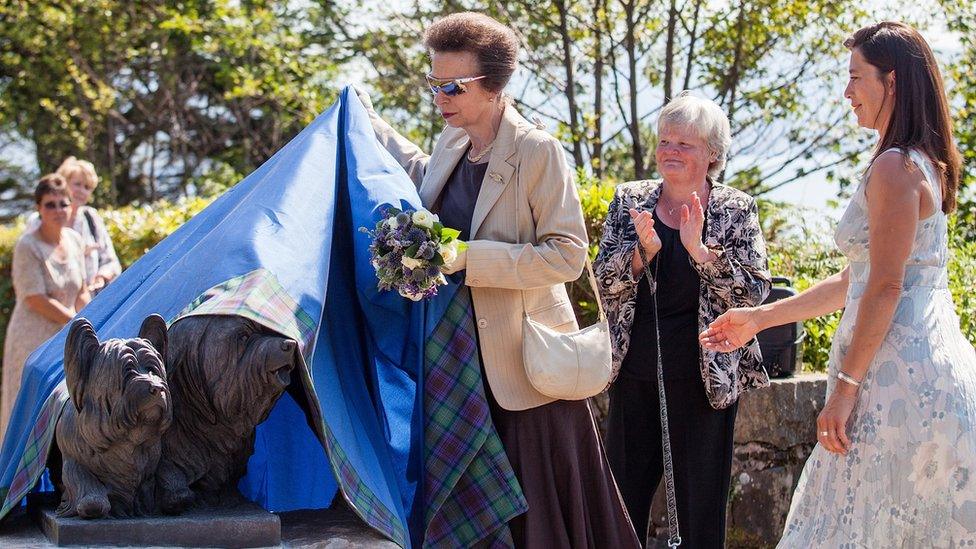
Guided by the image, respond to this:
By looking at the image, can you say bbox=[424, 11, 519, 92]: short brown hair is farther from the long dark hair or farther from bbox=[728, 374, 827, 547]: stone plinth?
bbox=[728, 374, 827, 547]: stone plinth

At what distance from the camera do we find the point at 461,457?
3746 millimetres

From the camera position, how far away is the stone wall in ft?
17.3

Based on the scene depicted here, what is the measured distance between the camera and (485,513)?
377 cm

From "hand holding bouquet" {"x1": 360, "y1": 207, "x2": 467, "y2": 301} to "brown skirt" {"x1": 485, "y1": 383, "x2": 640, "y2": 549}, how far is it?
0.54 metres

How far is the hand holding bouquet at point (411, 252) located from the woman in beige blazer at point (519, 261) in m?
0.20

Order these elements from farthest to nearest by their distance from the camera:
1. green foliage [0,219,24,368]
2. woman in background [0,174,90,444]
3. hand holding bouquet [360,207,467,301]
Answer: green foliage [0,219,24,368] → woman in background [0,174,90,444] → hand holding bouquet [360,207,467,301]

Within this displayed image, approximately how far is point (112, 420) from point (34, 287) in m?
4.13

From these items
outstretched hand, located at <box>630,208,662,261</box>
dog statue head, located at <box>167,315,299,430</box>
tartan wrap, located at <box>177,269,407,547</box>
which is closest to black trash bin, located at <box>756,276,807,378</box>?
outstretched hand, located at <box>630,208,662,261</box>

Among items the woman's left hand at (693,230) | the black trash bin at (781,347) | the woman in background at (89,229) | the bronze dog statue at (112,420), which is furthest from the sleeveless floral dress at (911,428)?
the woman in background at (89,229)

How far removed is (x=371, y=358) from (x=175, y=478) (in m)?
0.76

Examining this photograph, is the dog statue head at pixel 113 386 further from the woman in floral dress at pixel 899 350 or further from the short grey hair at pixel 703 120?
the short grey hair at pixel 703 120

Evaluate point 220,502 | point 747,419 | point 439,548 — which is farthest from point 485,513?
point 747,419

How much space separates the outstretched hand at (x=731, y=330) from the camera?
3727 mm

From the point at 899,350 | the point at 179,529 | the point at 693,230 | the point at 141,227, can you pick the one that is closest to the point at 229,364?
the point at 179,529
